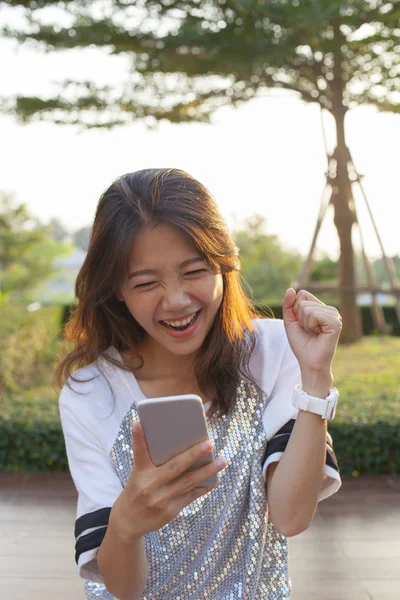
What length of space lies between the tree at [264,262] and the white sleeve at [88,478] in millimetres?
9457

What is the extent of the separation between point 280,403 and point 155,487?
417mm

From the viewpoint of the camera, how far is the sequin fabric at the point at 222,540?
54.7 inches

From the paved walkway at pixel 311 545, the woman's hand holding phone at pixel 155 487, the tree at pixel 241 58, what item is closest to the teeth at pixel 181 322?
the woman's hand holding phone at pixel 155 487

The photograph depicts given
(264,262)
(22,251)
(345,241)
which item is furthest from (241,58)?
(22,251)

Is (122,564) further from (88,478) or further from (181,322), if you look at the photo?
(181,322)

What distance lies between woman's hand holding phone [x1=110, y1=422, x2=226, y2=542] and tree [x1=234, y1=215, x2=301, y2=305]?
382 inches

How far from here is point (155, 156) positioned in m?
9.64

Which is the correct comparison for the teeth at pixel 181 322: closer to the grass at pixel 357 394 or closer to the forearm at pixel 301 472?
the forearm at pixel 301 472

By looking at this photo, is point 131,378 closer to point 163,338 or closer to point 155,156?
point 163,338

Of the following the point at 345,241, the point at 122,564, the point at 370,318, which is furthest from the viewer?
the point at 370,318

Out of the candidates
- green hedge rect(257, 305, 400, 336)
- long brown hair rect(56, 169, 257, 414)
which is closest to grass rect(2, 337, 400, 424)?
long brown hair rect(56, 169, 257, 414)

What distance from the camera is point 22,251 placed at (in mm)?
23969

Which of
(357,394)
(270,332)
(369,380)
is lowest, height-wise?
(369,380)

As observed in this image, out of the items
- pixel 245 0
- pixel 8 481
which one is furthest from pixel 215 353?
pixel 245 0
